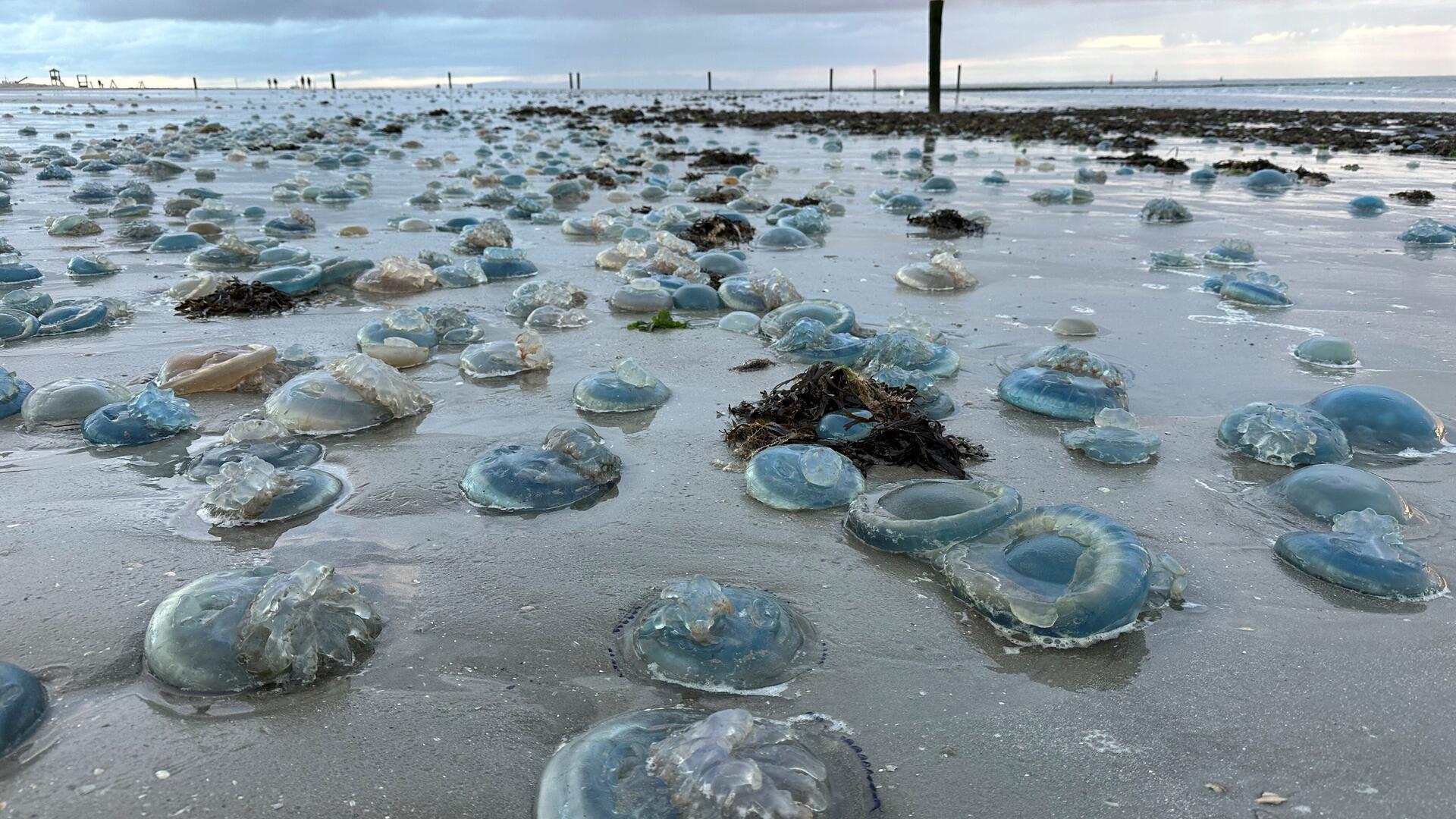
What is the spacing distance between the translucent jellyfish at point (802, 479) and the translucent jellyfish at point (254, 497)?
1371mm

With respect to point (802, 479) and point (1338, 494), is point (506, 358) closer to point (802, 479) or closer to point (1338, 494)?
point (802, 479)

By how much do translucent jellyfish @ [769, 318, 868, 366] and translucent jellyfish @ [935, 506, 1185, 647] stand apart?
1891 mm

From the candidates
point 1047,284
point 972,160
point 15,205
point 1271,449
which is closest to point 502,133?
point 972,160

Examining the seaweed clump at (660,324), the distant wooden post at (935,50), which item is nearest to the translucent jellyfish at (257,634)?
the seaweed clump at (660,324)

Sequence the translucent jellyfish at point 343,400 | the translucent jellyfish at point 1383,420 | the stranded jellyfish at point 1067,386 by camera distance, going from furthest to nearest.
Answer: the stranded jellyfish at point 1067,386
the translucent jellyfish at point 343,400
the translucent jellyfish at point 1383,420

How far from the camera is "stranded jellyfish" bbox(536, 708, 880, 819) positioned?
146cm

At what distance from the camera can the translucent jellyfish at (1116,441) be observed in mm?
3082

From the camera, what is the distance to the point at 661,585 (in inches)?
90.7

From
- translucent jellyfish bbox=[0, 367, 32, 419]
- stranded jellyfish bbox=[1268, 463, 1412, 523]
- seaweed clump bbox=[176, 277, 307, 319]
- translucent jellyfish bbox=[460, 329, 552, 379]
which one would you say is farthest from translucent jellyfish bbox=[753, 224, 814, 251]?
translucent jellyfish bbox=[0, 367, 32, 419]

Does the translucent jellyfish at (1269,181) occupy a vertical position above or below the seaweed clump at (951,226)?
above

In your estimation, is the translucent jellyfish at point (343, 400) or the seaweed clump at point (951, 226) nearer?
the translucent jellyfish at point (343, 400)

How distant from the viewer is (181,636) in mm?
1858

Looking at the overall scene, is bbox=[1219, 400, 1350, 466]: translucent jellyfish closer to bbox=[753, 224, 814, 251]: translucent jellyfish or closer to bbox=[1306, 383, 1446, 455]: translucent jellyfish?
bbox=[1306, 383, 1446, 455]: translucent jellyfish

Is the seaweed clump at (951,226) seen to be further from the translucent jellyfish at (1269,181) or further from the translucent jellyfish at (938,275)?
the translucent jellyfish at (1269,181)
